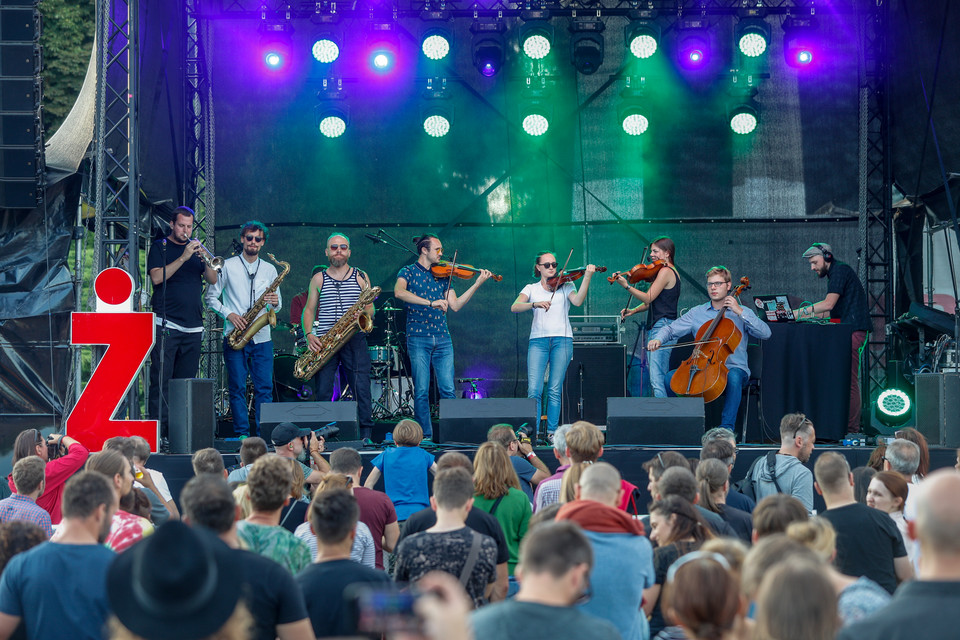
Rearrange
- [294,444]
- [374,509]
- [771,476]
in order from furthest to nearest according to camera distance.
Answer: [294,444] → [771,476] → [374,509]

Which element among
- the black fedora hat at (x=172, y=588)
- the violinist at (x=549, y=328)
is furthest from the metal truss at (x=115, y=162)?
the black fedora hat at (x=172, y=588)

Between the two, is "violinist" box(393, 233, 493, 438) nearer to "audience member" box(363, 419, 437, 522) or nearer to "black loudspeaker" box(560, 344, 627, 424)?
"black loudspeaker" box(560, 344, 627, 424)

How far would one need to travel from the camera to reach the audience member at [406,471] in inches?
272

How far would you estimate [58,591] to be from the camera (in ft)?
12.0

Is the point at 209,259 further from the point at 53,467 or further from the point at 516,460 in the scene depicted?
the point at 516,460

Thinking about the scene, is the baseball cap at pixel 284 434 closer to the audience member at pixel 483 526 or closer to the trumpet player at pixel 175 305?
the audience member at pixel 483 526

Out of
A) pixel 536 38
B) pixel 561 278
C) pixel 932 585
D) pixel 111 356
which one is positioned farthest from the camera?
pixel 536 38

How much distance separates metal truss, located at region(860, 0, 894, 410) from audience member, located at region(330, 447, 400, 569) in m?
8.67

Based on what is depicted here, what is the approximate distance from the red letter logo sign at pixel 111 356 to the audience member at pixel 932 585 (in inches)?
282

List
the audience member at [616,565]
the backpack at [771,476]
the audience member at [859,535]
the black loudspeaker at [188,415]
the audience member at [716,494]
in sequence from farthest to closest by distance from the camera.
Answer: the black loudspeaker at [188,415] < the backpack at [771,476] < the audience member at [716,494] < the audience member at [859,535] < the audience member at [616,565]

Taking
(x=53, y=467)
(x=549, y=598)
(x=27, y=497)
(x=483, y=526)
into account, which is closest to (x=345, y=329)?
(x=53, y=467)

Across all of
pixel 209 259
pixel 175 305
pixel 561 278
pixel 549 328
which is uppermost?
pixel 209 259

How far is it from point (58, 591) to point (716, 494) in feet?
10.7

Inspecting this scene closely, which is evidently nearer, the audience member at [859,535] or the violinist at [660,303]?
the audience member at [859,535]
